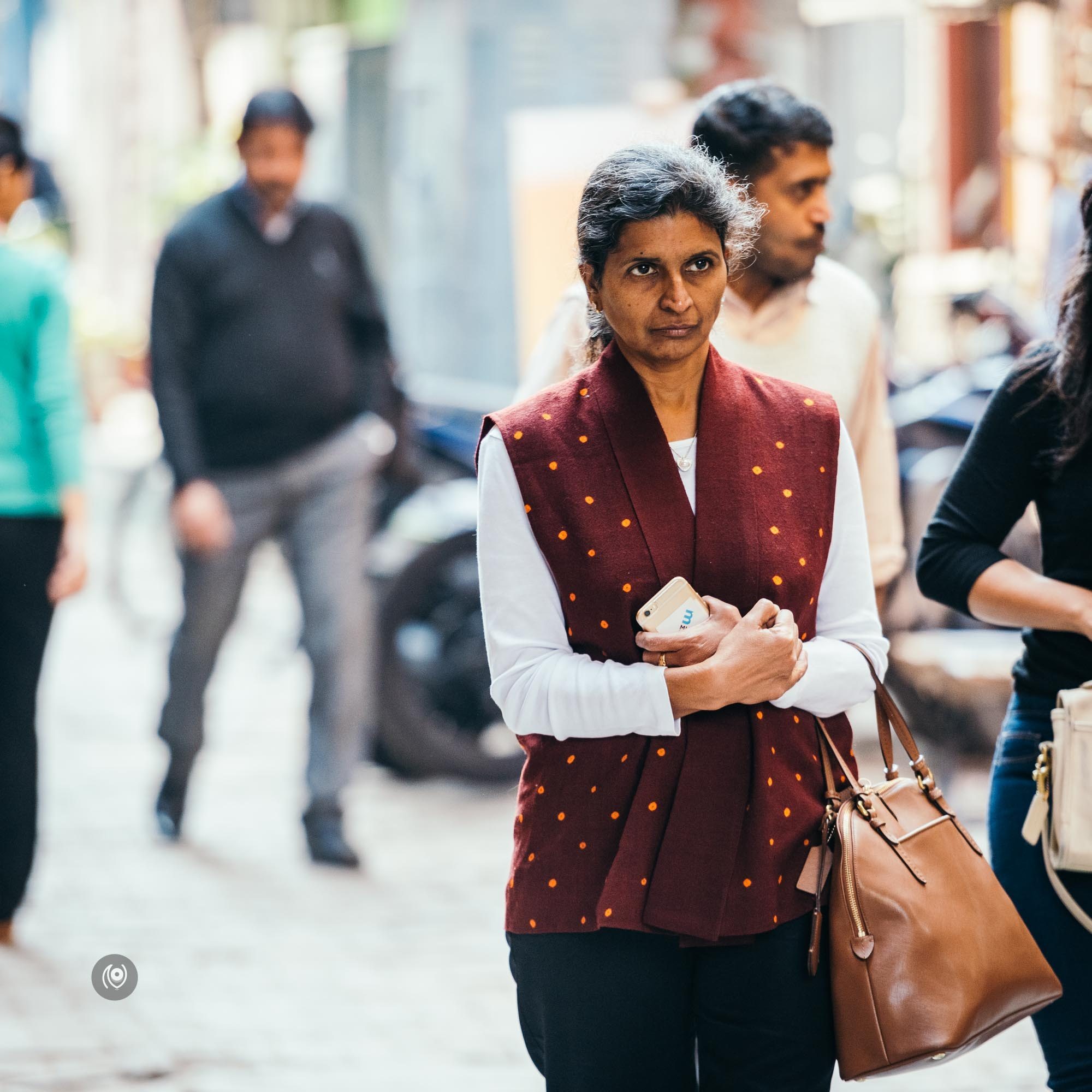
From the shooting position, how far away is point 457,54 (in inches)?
340

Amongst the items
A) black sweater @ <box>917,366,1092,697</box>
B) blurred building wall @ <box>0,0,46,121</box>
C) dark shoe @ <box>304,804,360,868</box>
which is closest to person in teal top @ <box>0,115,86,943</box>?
dark shoe @ <box>304,804,360,868</box>

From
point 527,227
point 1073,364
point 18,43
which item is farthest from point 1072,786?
point 18,43

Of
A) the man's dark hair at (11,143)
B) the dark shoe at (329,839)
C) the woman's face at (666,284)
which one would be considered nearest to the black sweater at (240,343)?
the man's dark hair at (11,143)

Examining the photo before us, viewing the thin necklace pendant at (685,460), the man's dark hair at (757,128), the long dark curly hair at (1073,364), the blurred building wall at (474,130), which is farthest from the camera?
the blurred building wall at (474,130)

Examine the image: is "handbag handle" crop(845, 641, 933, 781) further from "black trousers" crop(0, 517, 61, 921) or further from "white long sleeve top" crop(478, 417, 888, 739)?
"black trousers" crop(0, 517, 61, 921)

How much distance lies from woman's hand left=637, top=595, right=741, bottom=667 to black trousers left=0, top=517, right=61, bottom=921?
9.83 feet

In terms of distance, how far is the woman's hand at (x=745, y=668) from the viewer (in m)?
2.35

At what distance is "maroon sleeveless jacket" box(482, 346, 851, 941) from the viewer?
2.40 m

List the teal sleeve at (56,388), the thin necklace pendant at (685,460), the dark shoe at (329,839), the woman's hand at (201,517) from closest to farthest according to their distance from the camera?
the thin necklace pendant at (685,460)
the teal sleeve at (56,388)
the woman's hand at (201,517)
the dark shoe at (329,839)

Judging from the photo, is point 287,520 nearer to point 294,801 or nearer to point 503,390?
point 294,801

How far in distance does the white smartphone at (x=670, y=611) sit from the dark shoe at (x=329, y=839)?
12.4 feet

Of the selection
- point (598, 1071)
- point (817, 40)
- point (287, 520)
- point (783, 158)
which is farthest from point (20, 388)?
point (817, 40)

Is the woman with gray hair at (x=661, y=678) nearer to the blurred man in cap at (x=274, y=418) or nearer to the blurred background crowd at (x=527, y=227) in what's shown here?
the blurred background crowd at (x=527, y=227)

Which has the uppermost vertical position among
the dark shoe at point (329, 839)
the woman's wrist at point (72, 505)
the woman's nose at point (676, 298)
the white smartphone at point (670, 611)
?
the woman's nose at point (676, 298)
